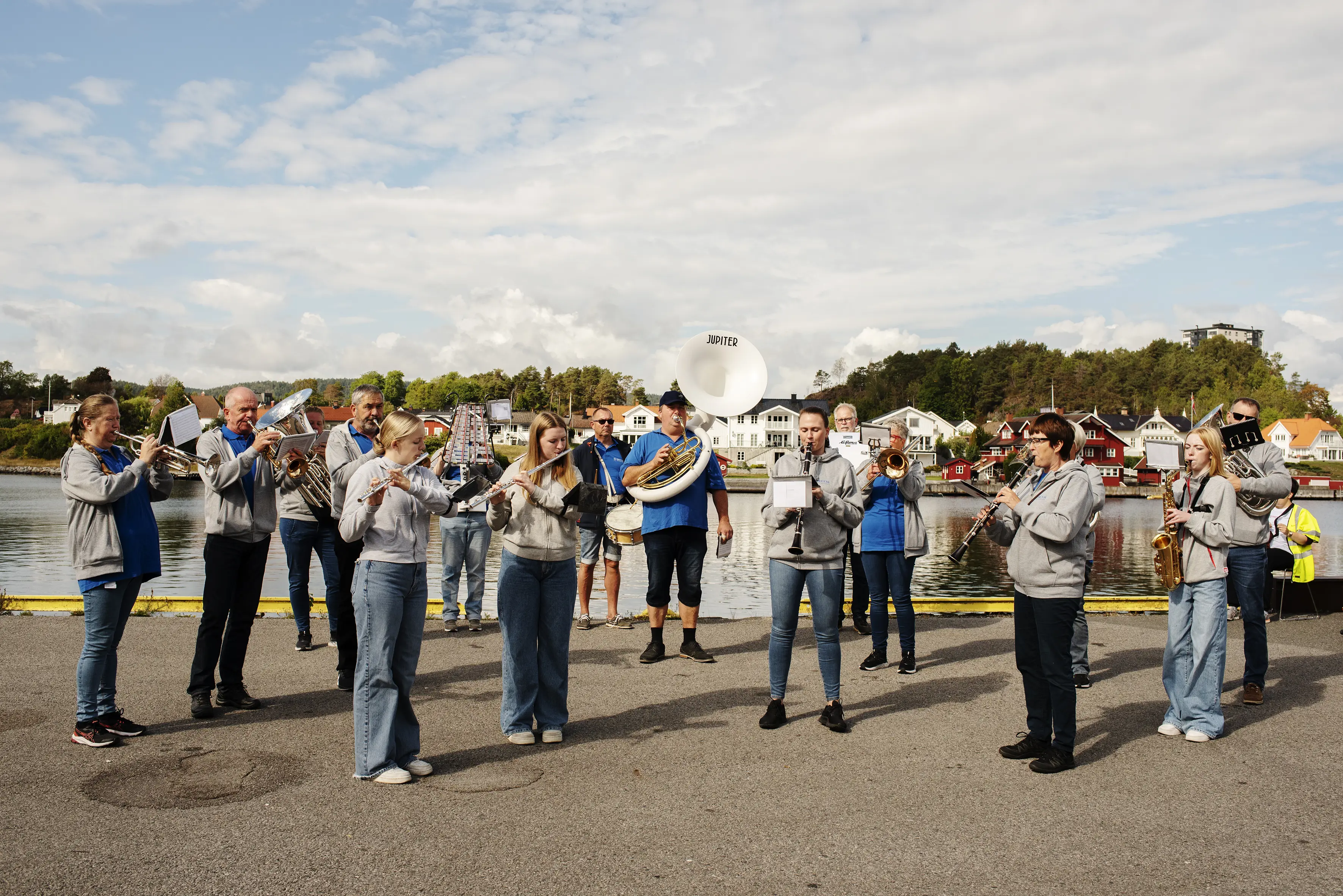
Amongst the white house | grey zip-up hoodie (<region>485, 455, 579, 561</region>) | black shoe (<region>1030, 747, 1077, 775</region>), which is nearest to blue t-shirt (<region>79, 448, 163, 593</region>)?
grey zip-up hoodie (<region>485, 455, 579, 561</region>)

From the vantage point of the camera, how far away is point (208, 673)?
606 centimetres

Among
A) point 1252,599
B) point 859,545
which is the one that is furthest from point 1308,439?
point 1252,599

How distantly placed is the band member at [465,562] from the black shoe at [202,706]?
2979mm

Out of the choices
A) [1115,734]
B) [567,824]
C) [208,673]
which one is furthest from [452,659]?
[1115,734]

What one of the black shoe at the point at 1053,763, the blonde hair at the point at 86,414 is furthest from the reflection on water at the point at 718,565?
the black shoe at the point at 1053,763

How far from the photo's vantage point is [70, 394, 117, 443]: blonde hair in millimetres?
5672

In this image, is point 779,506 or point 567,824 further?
point 779,506

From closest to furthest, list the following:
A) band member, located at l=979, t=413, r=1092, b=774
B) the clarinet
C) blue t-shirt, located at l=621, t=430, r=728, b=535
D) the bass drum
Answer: band member, located at l=979, t=413, r=1092, b=774 < the clarinet < blue t-shirt, located at l=621, t=430, r=728, b=535 < the bass drum

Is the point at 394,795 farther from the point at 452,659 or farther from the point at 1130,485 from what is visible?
the point at 1130,485

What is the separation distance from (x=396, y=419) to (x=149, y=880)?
8.12ft

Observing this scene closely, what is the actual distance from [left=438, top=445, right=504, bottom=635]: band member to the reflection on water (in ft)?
5.21

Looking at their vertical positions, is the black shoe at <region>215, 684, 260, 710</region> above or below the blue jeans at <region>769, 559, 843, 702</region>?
below

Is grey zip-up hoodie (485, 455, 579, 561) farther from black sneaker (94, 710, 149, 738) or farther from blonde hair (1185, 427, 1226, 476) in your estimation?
blonde hair (1185, 427, 1226, 476)

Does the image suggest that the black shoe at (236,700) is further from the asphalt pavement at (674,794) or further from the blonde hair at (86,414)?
the blonde hair at (86,414)
